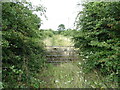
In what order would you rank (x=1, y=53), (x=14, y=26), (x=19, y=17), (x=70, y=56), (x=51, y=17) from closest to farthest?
1. (x=1, y=53)
2. (x=14, y=26)
3. (x=19, y=17)
4. (x=70, y=56)
5. (x=51, y=17)

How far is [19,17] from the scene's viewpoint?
1936 millimetres

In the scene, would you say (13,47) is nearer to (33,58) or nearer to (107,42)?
(33,58)

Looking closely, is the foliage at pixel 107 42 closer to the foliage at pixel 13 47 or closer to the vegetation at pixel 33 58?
the vegetation at pixel 33 58

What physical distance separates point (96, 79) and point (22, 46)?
1889 mm

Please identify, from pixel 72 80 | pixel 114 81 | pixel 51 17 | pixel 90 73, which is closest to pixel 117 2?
pixel 114 81

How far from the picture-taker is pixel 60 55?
3826 mm

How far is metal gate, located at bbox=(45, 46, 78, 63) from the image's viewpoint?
3.85 m

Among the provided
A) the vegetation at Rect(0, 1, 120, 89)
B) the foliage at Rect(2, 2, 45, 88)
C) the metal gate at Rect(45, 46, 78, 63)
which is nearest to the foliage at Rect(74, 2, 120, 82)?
the vegetation at Rect(0, 1, 120, 89)

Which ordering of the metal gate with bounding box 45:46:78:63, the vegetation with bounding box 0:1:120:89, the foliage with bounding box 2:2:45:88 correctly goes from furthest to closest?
the metal gate with bounding box 45:46:78:63
the vegetation with bounding box 0:1:120:89
the foliage with bounding box 2:2:45:88

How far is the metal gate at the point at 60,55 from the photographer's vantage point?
385cm

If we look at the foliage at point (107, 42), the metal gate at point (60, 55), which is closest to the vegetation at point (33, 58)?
the foliage at point (107, 42)

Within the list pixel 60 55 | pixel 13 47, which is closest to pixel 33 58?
pixel 13 47

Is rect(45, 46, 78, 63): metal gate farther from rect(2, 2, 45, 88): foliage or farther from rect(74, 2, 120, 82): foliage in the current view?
rect(2, 2, 45, 88): foliage

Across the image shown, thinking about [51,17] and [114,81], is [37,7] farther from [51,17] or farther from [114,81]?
[114,81]
